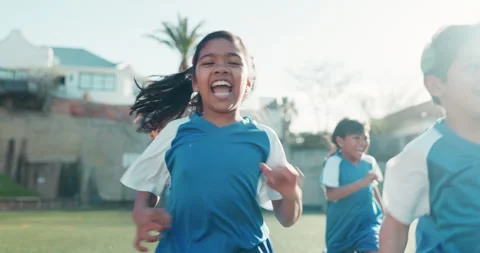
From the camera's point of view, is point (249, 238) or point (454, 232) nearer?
point (454, 232)

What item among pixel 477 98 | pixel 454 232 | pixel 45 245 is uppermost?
pixel 477 98

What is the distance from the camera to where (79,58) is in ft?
189

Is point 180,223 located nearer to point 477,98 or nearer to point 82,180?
point 477,98

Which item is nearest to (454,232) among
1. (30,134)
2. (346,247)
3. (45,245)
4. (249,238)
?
(249,238)

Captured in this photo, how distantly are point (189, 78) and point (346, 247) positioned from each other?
3.60 metres

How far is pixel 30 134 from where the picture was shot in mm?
33688

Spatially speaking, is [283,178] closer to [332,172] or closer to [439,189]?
[439,189]

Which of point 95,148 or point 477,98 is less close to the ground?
point 477,98

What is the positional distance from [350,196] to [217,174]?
4120 mm

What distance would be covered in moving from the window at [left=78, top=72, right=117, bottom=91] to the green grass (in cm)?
2199

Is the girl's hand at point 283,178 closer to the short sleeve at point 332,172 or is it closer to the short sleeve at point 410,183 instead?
the short sleeve at point 410,183

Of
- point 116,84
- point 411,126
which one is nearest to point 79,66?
point 116,84

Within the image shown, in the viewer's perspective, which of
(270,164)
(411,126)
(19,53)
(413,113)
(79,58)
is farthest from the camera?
(79,58)

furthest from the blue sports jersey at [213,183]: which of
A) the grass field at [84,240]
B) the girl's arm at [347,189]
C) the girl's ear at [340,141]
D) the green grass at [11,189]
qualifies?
the green grass at [11,189]
